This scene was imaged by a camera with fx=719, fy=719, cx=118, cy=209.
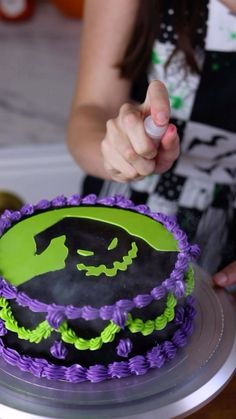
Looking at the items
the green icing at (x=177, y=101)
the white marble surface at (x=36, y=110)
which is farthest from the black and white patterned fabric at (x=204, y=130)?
the white marble surface at (x=36, y=110)

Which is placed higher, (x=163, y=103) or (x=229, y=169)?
(x=163, y=103)

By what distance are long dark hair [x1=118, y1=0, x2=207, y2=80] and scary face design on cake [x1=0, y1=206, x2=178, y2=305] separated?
1.17 ft

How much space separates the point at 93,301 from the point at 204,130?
0.47m

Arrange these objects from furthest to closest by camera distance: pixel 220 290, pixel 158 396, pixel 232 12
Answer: pixel 232 12, pixel 220 290, pixel 158 396

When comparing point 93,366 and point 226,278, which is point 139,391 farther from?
point 226,278

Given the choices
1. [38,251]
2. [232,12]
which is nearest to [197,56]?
[232,12]

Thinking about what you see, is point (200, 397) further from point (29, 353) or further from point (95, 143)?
point (95, 143)

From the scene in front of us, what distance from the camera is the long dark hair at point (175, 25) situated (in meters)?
0.95

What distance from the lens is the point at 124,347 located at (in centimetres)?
59

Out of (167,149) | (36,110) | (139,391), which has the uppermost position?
(167,149)

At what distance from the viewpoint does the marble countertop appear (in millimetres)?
1634

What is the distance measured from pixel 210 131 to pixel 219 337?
418 mm

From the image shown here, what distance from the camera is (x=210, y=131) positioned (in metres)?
0.99

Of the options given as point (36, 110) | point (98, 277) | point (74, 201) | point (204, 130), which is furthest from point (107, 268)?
point (36, 110)
